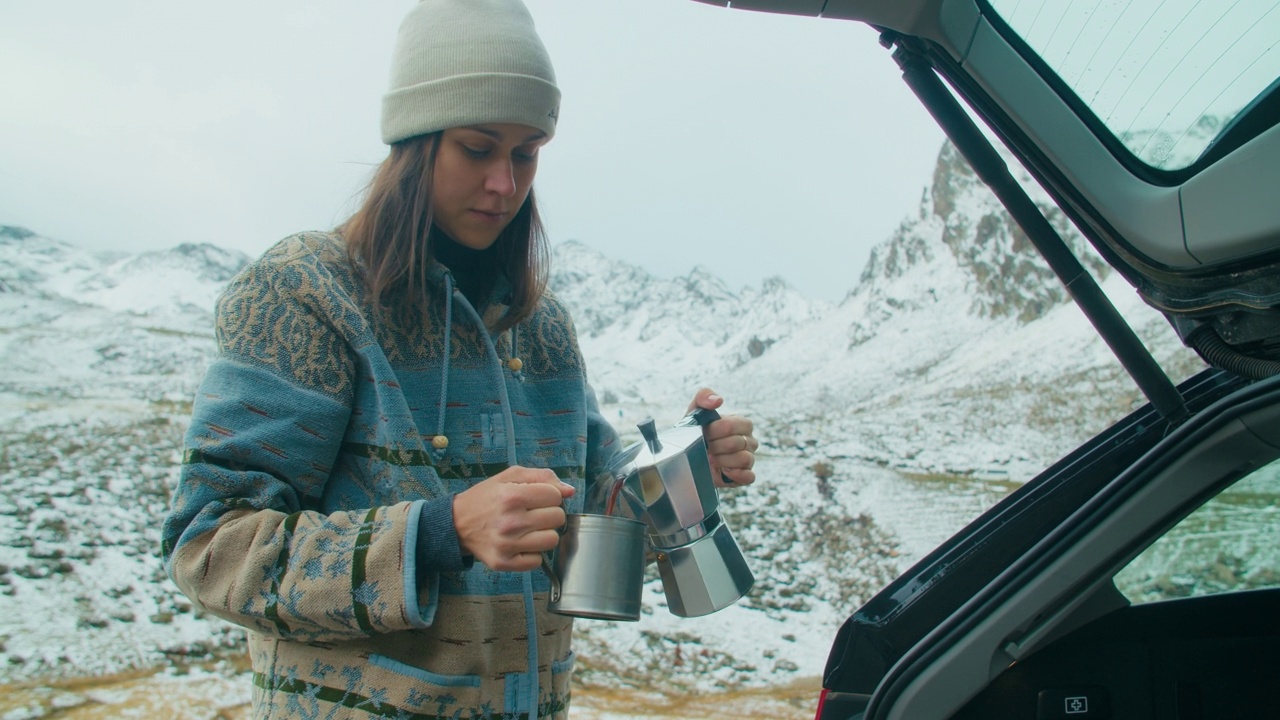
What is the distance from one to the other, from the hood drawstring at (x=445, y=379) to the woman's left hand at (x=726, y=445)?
17.3 inches

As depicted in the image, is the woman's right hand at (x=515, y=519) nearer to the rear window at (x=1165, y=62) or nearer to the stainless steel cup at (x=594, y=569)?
the stainless steel cup at (x=594, y=569)

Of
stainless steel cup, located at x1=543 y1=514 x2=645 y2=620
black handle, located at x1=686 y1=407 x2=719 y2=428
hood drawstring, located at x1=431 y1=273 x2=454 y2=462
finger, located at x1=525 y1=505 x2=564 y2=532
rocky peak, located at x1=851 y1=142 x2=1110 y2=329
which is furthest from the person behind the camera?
rocky peak, located at x1=851 y1=142 x2=1110 y2=329

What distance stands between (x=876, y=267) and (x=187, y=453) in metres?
28.4

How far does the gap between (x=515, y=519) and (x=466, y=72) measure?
0.65 meters

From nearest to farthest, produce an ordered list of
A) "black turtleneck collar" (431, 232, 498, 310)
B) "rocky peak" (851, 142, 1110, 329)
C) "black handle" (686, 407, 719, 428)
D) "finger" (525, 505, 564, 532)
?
"finger" (525, 505, 564, 532)
"black turtleneck collar" (431, 232, 498, 310)
"black handle" (686, 407, 719, 428)
"rocky peak" (851, 142, 1110, 329)

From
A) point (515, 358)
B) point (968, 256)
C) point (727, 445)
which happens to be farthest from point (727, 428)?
point (968, 256)

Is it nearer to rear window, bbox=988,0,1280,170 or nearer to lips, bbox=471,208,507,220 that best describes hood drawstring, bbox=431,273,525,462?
lips, bbox=471,208,507,220

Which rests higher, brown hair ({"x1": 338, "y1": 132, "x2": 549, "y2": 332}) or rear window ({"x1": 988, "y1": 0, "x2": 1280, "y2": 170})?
rear window ({"x1": 988, "y1": 0, "x2": 1280, "y2": 170})

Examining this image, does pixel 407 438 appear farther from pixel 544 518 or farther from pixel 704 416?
pixel 704 416

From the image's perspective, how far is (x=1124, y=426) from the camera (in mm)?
1272

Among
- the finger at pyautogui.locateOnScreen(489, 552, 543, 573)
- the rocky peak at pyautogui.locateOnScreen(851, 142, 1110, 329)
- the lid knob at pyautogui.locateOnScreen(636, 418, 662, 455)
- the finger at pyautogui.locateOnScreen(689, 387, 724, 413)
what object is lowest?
the finger at pyautogui.locateOnScreen(489, 552, 543, 573)

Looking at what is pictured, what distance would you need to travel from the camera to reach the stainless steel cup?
1.08 m

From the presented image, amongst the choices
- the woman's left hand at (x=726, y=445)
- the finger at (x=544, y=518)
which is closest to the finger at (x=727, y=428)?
the woman's left hand at (x=726, y=445)

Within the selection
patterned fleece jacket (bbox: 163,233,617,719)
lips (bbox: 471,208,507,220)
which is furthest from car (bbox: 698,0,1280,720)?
patterned fleece jacket (bbox: 163,233,617,719)
